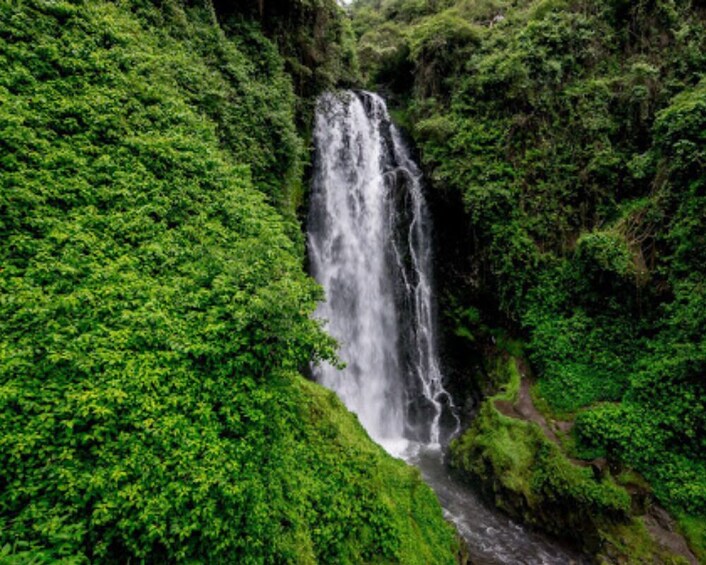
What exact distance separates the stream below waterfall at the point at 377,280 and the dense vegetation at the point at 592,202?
153 centimetres

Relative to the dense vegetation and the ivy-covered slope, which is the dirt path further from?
the ivy-covered slope

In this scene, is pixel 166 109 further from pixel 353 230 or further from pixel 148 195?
pixel 353 230

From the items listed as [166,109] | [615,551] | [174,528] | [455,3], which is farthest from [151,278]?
[455,3]

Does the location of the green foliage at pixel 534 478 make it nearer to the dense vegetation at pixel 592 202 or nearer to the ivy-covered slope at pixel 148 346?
the dense vegetation at pixel 592 202

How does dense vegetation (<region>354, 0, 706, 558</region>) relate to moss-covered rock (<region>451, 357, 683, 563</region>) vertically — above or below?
above

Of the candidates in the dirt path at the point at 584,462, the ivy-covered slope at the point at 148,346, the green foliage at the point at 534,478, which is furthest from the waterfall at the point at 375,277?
the ivy-covered slope at the point at 148,346

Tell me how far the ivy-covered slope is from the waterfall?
6678mm

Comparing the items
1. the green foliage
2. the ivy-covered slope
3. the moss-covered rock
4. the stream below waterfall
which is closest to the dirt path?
the moss-covered rock

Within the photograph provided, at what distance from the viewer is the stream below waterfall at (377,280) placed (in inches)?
545

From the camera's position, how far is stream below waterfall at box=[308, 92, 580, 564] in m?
13.9

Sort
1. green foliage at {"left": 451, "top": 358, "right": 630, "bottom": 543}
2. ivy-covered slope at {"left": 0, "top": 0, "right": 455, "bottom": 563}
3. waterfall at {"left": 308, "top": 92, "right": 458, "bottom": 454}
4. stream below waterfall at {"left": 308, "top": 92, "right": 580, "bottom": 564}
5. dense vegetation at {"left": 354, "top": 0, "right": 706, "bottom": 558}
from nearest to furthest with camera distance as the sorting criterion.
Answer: ivy-covered slope at {"left": 0, "top": 0, "right": 455, "bottom": 563}, green foliage at {"left": 451, "top": 358, "right": 630, "bottom": 543}, dense vegetation at {"left": 354, "top": 0, "right": 706, "bottom": 558}, stream below waterfall at {"left": 308, "top": 92, "right": 580, "bottom": 564}, waterfall at {"left": 308, "top": 92, "right": 458, "bottom": 454}

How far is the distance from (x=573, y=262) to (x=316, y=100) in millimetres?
11038

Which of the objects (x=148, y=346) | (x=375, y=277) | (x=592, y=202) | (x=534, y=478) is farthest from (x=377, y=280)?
(x=148, y=346)

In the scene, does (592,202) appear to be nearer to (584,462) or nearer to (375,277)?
(375,277)
